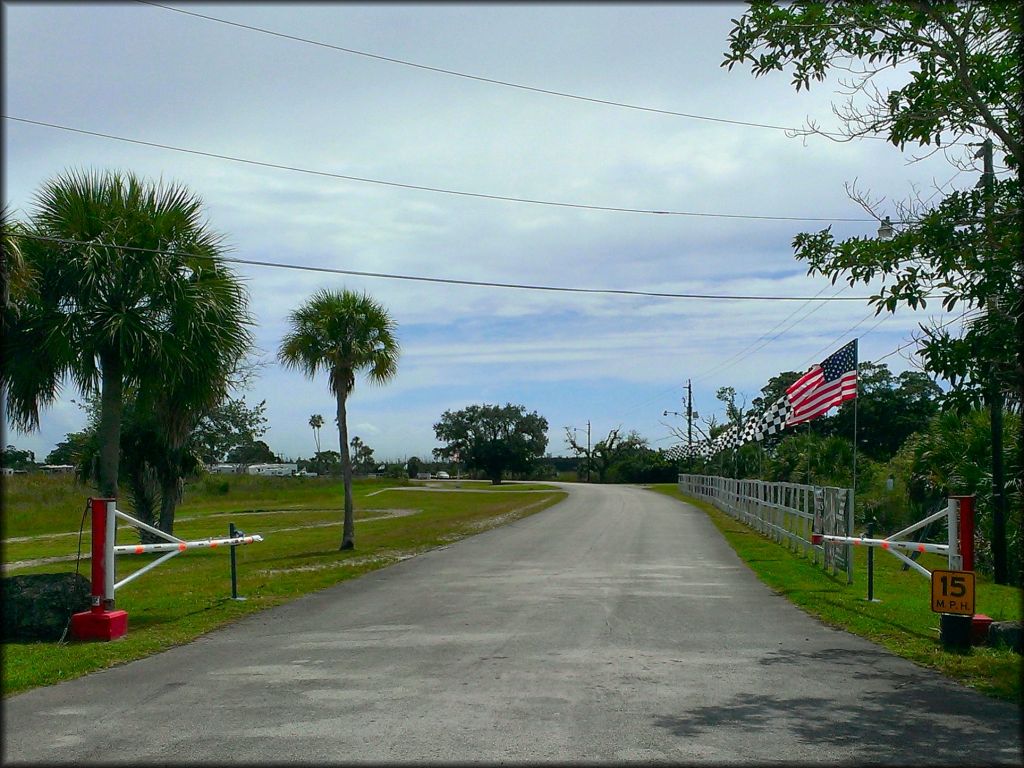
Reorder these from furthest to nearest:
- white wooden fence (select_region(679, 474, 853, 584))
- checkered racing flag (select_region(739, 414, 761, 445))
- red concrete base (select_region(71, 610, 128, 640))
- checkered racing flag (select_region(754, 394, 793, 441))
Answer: checkered racing flag (select_region(739, 414, 761, 445)) < checkered racing flag (select_region(754, 394, 793, 441)) < white wooden fence (select_region(679, 474, 853, 584)) < red concrete base (select_region(71, 610, 128, 640))

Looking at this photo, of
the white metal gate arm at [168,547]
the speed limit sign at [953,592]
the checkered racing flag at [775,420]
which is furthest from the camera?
the checkered racing flag at [775,420]

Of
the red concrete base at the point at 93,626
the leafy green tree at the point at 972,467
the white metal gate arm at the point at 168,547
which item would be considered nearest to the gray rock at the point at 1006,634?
the leafy green tree at the point at 972,467

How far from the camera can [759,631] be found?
1055 centimetres

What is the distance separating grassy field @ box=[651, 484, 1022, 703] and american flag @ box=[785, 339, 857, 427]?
3.31 m

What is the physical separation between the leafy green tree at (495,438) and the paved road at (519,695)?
285 ft

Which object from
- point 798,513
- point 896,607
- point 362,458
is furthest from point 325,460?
point 896,607

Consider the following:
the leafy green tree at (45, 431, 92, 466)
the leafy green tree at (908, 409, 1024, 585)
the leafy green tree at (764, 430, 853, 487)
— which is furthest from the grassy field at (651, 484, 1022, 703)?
the leafy green tree at (45, 431, 92, 466)

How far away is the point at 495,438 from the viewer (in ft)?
336

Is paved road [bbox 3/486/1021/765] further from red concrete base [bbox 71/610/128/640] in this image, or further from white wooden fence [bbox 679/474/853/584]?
white wooden fence [bbox 679/474/853/584]

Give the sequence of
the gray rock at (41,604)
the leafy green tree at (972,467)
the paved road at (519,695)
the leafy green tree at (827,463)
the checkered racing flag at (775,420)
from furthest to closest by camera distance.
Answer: the leafy green tree at (827,463) → the checkered racing flag at (775,420) → the leafy green tree at (972,467) → the gray rock at (41,604) → the paved road at (519,695)

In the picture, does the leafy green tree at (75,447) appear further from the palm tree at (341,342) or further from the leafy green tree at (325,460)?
the leafy green tree at (325,460)

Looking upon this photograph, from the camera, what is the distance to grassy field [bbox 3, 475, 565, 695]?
9.61 metres

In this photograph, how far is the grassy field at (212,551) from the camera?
31.5ft

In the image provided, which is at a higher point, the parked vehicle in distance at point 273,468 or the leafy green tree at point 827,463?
the leafy green tree at point 827,463
